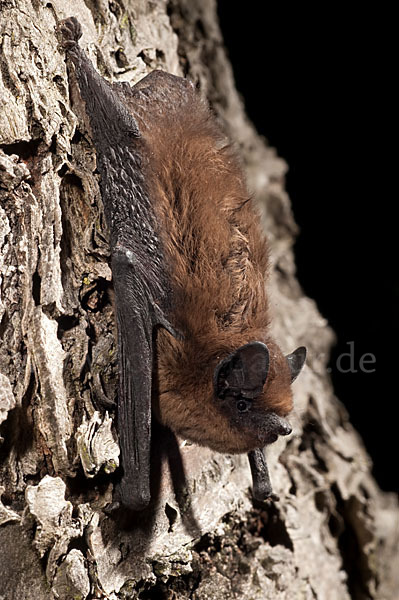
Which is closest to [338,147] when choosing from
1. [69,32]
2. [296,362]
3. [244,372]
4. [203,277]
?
Answer: [296,362]

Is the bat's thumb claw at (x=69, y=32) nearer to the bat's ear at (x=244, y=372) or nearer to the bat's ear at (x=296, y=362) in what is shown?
the bat's ear at (x=244, y=372)

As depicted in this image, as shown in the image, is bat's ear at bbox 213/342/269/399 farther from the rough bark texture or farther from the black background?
the black background

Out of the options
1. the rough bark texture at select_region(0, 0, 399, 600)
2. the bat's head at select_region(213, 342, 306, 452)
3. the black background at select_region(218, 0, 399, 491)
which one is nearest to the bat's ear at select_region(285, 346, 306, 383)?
the bat's head at select_region(213, 342, 306, 452)

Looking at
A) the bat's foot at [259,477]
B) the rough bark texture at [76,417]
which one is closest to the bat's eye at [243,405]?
the bat's foot at [259,477]

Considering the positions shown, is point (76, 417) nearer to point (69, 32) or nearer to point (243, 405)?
point (243, 405)

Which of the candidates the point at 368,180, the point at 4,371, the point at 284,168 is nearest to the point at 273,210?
the point at 284,168

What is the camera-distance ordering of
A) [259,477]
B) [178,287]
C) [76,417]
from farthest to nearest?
[259,477] → [178,287] → [76,417]
